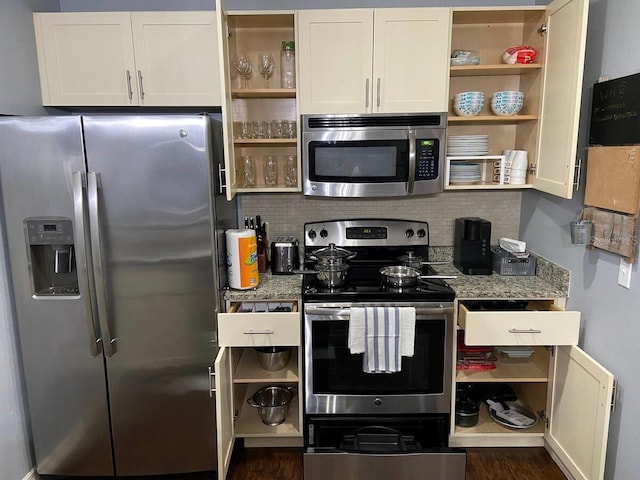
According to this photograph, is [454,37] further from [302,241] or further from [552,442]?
[552,442]

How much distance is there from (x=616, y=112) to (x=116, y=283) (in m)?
2.17

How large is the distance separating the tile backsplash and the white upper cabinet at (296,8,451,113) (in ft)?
1.98

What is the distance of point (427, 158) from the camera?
2277 mm

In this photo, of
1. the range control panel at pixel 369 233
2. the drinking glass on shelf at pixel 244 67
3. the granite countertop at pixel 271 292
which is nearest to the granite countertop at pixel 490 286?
the granite countertop at pixel 271 292

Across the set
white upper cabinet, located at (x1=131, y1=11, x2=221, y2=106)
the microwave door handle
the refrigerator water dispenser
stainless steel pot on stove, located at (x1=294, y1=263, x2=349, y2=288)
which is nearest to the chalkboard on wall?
the microwave door handle

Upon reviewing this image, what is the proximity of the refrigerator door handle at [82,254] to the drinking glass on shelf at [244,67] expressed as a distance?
0.99 metres

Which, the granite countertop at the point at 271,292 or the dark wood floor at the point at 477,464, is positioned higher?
the granite countertop at the point at 271,292

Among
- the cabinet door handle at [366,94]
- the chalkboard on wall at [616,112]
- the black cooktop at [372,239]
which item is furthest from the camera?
the black cooktop at [372,239]

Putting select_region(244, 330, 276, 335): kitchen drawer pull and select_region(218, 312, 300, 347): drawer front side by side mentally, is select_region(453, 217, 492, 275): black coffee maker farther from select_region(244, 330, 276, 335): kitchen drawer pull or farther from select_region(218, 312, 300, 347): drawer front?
select_region(244, 330, 276, 335): kitchen drawer pull

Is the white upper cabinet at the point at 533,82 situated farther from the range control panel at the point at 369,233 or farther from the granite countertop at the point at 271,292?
the granite countertop at the point at 271,292

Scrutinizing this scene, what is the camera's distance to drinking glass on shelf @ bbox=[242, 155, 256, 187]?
2.49 m

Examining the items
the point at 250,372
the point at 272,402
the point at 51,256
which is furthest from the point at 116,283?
the point at 272,402

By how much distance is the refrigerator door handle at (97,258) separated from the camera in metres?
1.86

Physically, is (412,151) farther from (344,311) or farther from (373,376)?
(373,376)
